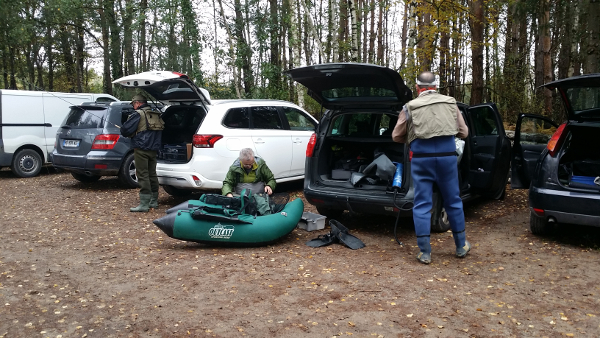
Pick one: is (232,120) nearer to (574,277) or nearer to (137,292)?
(137,292)

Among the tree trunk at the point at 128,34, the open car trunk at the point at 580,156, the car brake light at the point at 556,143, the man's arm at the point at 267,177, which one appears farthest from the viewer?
the tree trunk at the point at 128,34

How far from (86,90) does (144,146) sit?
30073mm

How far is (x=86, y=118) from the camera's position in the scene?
9938 millimetres

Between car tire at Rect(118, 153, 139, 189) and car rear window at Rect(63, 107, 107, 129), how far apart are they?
0.83 metres

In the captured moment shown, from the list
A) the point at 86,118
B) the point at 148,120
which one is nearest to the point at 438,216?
the point at 148,120

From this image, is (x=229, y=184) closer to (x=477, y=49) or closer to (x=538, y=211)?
(x=538, y=211)

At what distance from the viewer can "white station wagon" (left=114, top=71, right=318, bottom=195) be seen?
7641 millimetres

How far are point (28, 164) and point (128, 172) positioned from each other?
4.07m

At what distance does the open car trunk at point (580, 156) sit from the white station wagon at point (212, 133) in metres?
4.33

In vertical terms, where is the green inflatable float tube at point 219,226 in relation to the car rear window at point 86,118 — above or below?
below

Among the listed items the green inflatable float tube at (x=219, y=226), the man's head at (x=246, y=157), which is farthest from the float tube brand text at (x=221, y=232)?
the man's head at (x=246, y=157)

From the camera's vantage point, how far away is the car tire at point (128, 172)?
9852 mm

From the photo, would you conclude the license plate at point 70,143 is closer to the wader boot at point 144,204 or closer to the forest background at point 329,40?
Answer: the wader boot at point 144,204

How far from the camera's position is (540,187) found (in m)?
5.46
